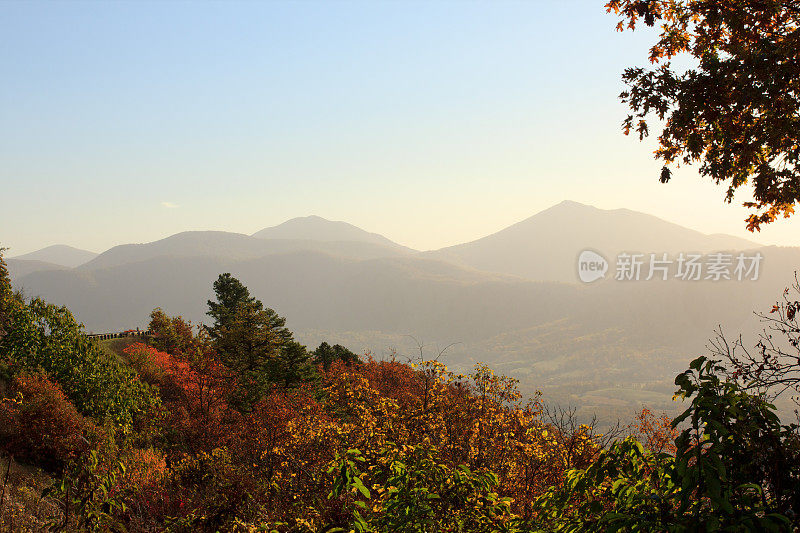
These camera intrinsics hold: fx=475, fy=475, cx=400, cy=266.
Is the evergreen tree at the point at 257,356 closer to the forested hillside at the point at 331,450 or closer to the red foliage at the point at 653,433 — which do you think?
the forested hillside at the point at 331,450

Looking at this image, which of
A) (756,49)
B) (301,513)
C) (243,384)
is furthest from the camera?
(243,384)

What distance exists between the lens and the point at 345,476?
452 centimetres

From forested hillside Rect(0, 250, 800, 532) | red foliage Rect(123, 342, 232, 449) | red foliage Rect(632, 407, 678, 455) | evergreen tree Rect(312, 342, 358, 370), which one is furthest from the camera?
evergreen tree Rect(312, 342, 358, 370)

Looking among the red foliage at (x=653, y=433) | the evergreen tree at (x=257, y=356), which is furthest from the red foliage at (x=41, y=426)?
the red foliage at (x=653, y=433)

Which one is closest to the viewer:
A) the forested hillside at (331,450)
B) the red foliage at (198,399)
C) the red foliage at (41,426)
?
the forested hillside at (331,450)

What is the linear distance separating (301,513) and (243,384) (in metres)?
29.6

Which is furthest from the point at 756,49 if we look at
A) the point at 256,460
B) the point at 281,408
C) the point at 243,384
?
the point at 243,384

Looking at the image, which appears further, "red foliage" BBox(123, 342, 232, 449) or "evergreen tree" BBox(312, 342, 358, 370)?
"evergreen tree" BBox(312, 342, 358, 370)

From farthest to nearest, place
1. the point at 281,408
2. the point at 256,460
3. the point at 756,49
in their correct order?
the point at 281,408 → the point at 256,460 → the point at 756,49

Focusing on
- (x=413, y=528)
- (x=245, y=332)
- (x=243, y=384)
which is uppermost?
(x=413, y=528)

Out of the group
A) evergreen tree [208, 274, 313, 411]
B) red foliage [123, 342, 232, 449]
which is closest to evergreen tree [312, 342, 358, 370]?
evergreen tree [208, 274, 313, 411]

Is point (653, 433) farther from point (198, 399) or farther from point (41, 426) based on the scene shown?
point (41, 426)

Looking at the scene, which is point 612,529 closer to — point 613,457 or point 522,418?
point 613,457

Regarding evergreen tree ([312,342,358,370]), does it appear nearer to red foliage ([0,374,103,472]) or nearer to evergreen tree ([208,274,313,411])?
evergreen tree ([208,274,313,411])
